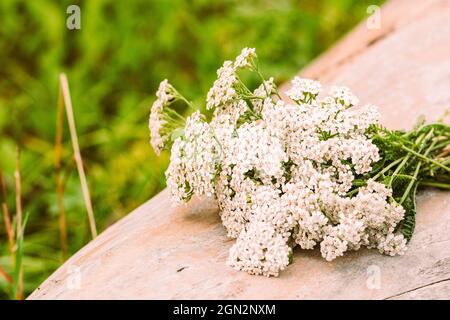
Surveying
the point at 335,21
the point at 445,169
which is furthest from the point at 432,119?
the point at 335,21

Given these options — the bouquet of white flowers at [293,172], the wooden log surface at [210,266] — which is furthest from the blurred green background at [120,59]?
the bouquet of white flowers at [293,172]

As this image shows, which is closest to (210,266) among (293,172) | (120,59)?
(293,172)

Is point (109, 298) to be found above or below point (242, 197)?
below

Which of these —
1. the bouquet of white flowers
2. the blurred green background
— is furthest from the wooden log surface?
the blurred green background

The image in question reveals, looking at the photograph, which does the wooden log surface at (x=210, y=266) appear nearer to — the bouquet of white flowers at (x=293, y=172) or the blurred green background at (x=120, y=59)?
the bouquet of white flowers at (x=293, y=172)

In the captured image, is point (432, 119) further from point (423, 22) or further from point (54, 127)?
point (54, 127)

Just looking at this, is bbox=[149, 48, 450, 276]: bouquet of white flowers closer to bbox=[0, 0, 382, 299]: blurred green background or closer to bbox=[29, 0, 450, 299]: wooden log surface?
bbox=[29, 0, 450, 299]: wooden log surface

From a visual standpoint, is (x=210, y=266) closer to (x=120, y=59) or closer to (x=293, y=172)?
(x=293, y=172)
